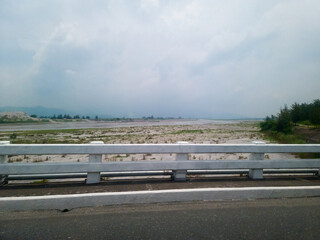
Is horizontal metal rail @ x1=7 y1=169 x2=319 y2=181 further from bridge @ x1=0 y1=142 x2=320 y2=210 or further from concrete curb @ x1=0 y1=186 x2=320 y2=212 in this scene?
concrete curb @ x1=0 y1=186 x2=320 y2=212

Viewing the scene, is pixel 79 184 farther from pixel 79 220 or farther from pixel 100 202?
pixel 79 220

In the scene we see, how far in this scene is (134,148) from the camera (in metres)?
4.47

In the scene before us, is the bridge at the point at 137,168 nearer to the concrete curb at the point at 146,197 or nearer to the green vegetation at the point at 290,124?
the concrete curb at the point at 146,197

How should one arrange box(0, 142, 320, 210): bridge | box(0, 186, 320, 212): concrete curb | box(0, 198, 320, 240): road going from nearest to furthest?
box(0, 198, 320, 240): road
box(0, 186, 320, 212): concrete curb
box(0, 142, 320, 210): bridge

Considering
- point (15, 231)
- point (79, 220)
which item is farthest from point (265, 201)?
point (15, 231)

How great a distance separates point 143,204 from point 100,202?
0.86 metres

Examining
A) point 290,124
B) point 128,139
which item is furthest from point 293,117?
point 128,139

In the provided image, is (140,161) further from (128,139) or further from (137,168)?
(128,139)

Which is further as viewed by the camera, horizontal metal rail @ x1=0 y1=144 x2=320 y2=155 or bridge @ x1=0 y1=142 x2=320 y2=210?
horizontal metal rail @ x1=0 y1=144 x2=320 y2=155

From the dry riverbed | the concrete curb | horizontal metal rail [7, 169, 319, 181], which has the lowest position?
the dry riverbed

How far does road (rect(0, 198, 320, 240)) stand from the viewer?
2.85 meters

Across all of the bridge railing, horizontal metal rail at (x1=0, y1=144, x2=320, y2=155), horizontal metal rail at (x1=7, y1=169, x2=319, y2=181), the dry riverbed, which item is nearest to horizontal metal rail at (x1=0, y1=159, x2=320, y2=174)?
the bridge railing

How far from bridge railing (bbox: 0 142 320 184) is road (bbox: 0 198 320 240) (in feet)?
3.17

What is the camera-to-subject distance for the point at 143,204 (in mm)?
3811
